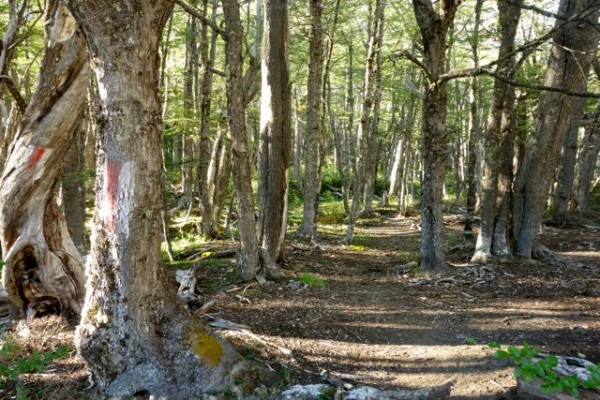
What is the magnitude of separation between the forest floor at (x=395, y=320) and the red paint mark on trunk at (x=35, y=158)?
1.70 metres

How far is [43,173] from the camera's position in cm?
491

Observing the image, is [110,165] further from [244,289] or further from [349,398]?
[244,289]

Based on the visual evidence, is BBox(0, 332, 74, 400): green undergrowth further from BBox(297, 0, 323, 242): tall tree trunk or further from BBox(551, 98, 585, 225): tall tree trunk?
BBox(551, 98, 585, 225): tall tree trunk

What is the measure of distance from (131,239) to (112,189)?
384mm

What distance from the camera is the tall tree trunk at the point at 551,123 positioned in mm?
8359

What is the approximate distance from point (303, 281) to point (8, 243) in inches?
166

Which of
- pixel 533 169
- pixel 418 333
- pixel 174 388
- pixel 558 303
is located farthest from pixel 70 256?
pixel 533 169

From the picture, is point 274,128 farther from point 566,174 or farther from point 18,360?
point 566,174

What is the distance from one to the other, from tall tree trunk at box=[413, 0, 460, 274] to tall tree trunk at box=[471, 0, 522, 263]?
1452mm

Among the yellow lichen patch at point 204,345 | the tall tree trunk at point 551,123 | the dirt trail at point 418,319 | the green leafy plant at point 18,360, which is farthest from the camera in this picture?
the tall tree trunk at point 551,123

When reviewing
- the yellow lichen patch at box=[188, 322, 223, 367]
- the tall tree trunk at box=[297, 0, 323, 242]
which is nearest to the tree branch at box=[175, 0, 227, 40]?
the yellow lichen patch at box=[188, 322, 223, 367]

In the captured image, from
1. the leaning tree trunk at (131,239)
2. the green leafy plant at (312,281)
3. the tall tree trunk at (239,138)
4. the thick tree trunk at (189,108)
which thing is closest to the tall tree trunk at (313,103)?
the thick tree trunk at (189,108)

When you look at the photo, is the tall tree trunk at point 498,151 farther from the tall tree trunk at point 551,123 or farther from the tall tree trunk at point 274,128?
the tall tree trunk at point 274,128

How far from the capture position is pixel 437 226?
8242 millimetres
